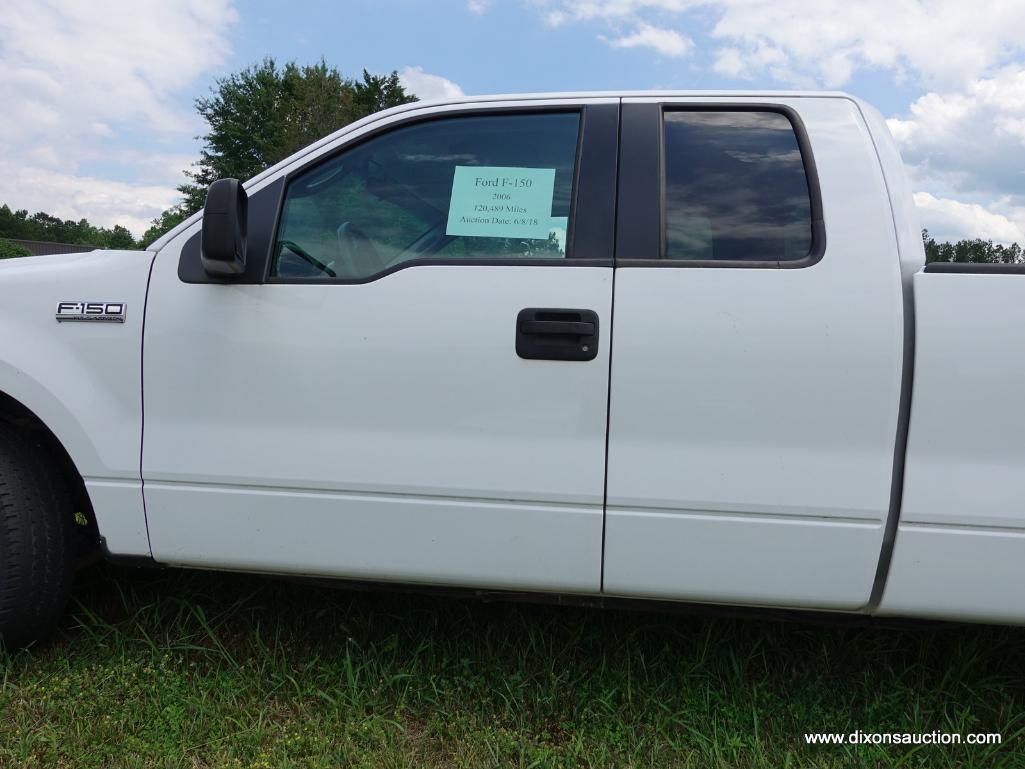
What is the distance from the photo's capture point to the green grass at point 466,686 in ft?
7.02

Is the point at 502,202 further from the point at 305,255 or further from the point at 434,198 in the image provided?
the point at 305,255

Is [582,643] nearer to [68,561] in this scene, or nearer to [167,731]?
[167,731]

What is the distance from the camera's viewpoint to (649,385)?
1958 mm

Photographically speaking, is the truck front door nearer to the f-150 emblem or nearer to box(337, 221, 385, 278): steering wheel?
box(337, 221, 385, 278): steering wheel

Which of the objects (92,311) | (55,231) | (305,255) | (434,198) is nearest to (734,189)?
(434,198)

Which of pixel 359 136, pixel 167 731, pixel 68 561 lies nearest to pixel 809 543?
pixel 359 136

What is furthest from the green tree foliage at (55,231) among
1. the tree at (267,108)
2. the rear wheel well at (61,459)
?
the rear wheel well at (61,459)

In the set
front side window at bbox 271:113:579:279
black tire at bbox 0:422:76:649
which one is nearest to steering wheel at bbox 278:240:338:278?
front side window at bbox 271:113:579:279

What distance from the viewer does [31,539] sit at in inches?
87.9

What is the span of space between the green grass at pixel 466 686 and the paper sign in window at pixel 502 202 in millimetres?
1451

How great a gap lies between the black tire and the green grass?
22 cm

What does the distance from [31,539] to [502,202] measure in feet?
5.93

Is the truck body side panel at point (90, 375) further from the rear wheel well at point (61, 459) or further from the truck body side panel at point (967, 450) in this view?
the truck body side panel at point (967, 450)

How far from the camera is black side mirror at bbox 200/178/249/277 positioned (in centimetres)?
200
